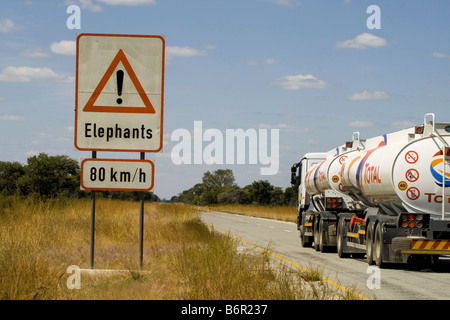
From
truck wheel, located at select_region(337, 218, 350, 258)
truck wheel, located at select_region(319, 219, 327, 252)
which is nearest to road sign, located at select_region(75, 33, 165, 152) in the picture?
Answer: truck wheel, located at select_region(337, 218, 350, 258)

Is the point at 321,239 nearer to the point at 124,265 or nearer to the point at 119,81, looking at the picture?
the point at 124,265

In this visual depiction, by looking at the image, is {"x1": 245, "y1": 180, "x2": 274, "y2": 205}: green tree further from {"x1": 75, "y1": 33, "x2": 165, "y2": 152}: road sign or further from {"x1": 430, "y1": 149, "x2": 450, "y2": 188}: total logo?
{"x1": 75, "y1": 33, "x2": 165, "y2": 152}: road sign

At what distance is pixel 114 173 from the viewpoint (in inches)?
493

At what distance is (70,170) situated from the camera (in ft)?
197

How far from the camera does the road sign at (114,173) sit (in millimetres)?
12484

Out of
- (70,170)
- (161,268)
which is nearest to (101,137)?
(161,268)

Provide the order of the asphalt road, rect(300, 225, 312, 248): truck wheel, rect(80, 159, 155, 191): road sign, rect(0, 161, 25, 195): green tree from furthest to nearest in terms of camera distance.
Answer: rect(0, 161, 25, 195): green tree → rect(300, 225, 312, 248): truck wheel → rect(80, 159, 155, 191): road sign → the asphalt road

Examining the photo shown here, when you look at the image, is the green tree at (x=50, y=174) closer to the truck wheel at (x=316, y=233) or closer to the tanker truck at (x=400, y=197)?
the truck wheel at (x=316, y=233)

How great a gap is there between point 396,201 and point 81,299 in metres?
9.29

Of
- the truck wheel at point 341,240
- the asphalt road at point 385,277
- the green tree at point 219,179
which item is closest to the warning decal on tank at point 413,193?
the asphalt road at point 385,277

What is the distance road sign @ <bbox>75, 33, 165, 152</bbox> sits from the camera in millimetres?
12570

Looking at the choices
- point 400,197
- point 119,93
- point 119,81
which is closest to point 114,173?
point 119,93

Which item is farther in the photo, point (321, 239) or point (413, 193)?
point (321, 239)

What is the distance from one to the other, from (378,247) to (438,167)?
2.58 m
